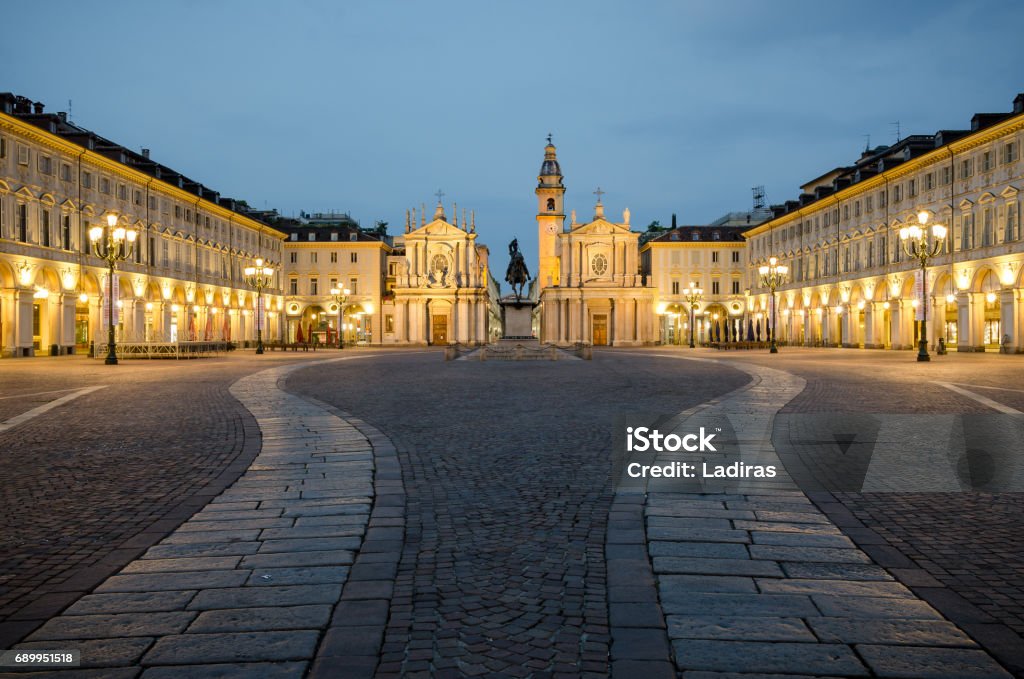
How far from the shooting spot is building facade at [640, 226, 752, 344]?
9031cm

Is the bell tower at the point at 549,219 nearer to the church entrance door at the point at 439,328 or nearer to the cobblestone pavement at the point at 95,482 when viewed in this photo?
the church entrance door at the point at 439,328

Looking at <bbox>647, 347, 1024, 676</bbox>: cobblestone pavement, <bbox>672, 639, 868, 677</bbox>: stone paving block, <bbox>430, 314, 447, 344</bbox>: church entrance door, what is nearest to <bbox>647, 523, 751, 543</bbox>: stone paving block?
<bbox>647, 347, 1024, 676</bbox>: cobblestone pavement

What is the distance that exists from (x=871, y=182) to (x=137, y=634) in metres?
62.0

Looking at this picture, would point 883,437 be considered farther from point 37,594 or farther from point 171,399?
point 171,399

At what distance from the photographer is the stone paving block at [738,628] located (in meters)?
3.83

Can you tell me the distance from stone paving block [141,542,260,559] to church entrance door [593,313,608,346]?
84.5 meters

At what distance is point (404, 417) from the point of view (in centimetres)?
1345

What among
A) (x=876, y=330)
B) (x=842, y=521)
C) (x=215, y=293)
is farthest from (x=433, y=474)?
(x=215, y=293)

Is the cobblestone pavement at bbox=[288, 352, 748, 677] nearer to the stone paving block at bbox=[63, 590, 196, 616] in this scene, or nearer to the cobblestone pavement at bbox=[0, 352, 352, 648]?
the stone paving block at bbox=[63, 590, 196, 616]

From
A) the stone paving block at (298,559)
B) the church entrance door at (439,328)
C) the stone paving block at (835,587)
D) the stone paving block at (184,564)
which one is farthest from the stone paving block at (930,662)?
the church entrance door at (439,328)

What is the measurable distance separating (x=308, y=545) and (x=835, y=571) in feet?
11.7

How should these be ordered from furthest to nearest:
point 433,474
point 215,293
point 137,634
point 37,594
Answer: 1. point 215,293
2. point 433,474
3. point 37,594
4. point 137,634

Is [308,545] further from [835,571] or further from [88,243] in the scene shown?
[88,243]

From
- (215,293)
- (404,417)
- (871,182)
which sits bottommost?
(404,417)
